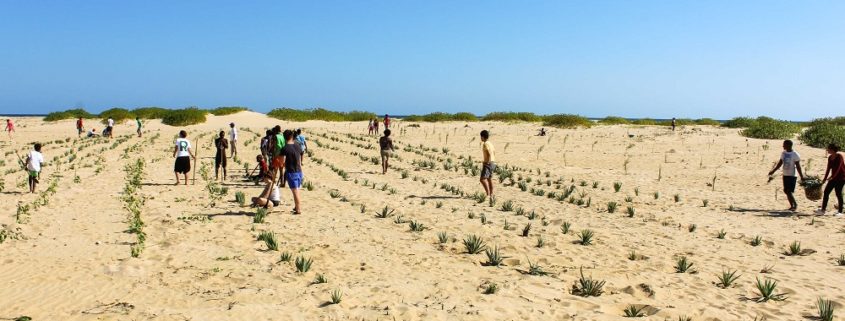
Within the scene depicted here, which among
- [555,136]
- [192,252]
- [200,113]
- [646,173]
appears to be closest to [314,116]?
[200,113]

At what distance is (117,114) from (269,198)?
154 ft

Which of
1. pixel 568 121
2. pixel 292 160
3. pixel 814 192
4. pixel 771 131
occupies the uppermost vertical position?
pixel 568 121

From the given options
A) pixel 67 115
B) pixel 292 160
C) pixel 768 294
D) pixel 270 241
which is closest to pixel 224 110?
pixel 67 115

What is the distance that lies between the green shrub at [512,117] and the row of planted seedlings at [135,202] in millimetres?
38535

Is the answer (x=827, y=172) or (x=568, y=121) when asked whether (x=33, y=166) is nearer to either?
(x=827, y=172)

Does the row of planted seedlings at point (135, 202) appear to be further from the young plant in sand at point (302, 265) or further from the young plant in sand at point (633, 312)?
the young plant in sand at point (633, 312)

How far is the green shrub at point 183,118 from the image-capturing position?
4625 cm

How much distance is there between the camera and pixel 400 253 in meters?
8.23

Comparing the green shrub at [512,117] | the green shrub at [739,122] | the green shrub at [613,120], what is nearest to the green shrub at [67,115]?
the green shrub at [512,117]

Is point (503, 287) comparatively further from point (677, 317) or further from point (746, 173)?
point (746, 173)

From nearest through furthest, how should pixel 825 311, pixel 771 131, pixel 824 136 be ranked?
1. pixel 825 311
2. pixel 824 136
3. pixel 771 131

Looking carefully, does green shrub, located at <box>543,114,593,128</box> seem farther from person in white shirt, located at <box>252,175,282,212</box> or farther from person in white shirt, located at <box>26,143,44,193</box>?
person in white shirt, located at <box>26,143,44,193</box>

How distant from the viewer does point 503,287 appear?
660 cm

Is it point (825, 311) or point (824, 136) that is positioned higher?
point (824, 136)
